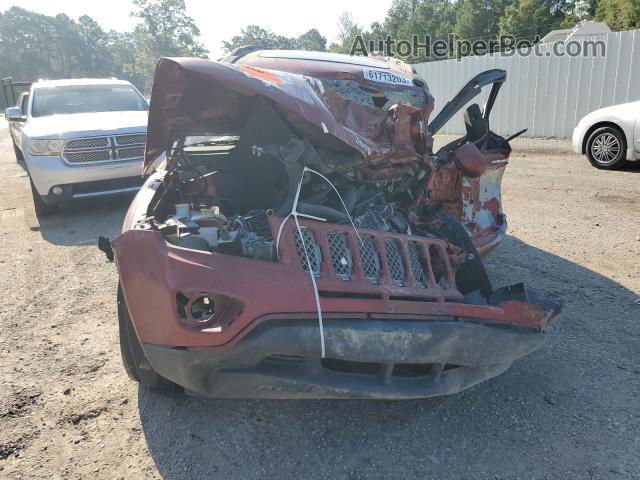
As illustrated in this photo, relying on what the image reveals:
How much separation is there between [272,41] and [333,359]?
2.92 meters

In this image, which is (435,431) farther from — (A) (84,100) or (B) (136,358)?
(A) (84,100)

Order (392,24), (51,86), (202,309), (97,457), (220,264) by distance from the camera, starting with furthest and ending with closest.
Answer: (392,24)
(51,86)
(97,457)
(202,309)
(220,264)

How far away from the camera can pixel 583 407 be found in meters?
2.60

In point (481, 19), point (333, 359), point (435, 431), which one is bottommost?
point (435, 431)

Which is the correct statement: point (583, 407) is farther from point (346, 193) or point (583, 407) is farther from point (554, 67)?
point (554, 67)

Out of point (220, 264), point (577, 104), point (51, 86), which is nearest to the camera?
point (220, 264)

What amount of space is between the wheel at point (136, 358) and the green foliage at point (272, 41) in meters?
2.25

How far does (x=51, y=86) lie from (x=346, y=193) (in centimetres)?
716

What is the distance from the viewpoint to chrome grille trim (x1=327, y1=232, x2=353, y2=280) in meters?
2.23

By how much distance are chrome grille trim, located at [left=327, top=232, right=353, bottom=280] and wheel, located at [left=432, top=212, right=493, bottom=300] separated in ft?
2.66

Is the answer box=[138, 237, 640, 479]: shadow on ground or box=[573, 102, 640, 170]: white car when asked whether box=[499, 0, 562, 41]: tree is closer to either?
box=[573, 102, 640, 170]: white car

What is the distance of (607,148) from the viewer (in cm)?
871

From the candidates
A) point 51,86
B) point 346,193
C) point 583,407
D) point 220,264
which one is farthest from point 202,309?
point 51,86

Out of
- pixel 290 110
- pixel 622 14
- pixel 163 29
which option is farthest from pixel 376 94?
pixel 163 29
